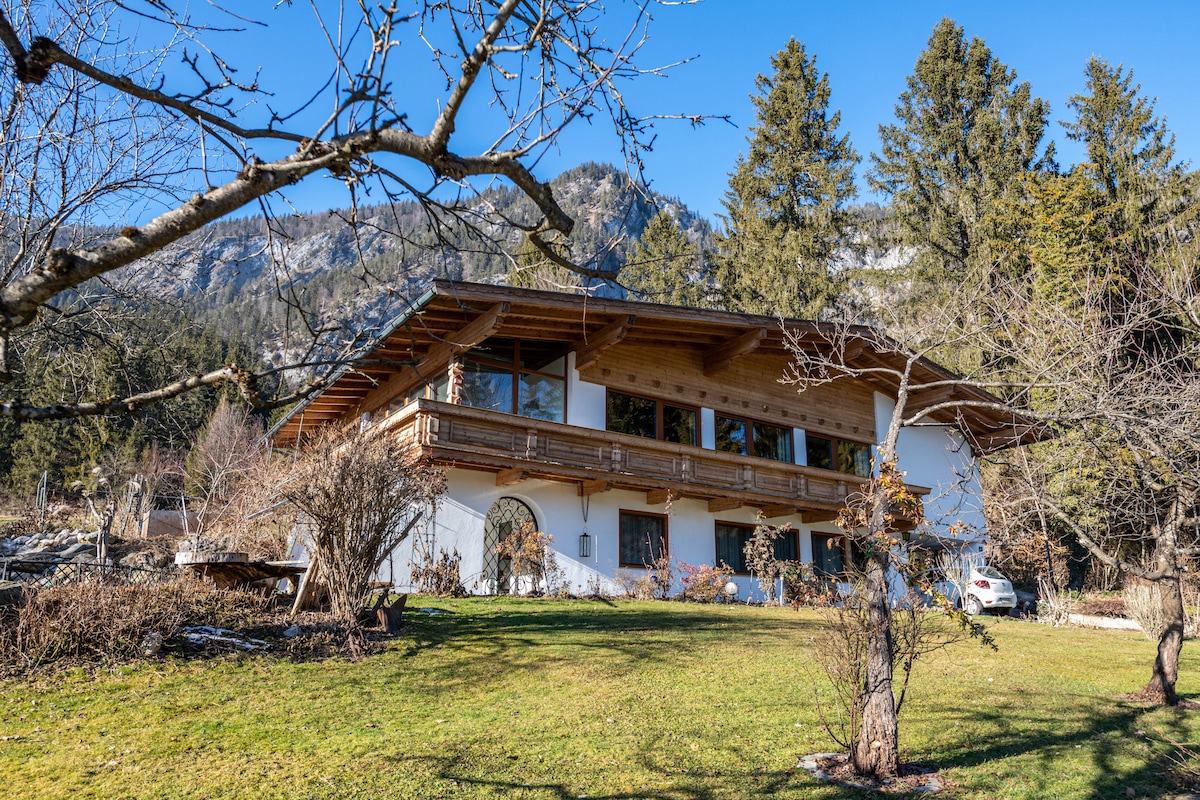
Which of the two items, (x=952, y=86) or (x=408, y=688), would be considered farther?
(x=952, y=86)

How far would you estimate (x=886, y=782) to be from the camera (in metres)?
6.19

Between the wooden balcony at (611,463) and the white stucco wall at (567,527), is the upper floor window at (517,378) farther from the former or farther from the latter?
the white stucco wall at (567,527)

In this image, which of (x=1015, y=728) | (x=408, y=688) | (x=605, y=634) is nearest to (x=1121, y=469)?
(x=1015, y=728)

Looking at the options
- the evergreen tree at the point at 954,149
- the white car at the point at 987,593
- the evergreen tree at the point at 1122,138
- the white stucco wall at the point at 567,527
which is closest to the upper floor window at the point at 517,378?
the white stucco wall at the point at 567,527

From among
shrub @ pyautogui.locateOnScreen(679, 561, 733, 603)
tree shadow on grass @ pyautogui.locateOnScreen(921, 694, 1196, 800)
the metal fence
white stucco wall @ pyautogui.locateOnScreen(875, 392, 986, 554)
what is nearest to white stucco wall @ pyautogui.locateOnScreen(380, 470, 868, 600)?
shrub @ pyautogui.locateOnScreen(679, 561, 733, 603)

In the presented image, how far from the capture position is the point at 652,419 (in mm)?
20781

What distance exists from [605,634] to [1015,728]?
5264 millimetres

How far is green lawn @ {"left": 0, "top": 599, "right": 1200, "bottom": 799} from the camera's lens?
19.4 feet

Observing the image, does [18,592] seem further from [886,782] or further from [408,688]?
[886,782]

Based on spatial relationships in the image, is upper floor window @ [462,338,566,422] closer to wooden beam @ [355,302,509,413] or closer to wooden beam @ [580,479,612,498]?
wooden beam @ [355,302,509,413]

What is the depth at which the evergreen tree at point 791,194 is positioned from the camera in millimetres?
35156

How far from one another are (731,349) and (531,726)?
14767 millimetres

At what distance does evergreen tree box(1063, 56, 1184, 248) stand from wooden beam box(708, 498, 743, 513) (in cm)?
2193

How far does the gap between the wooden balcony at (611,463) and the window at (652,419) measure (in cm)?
106
